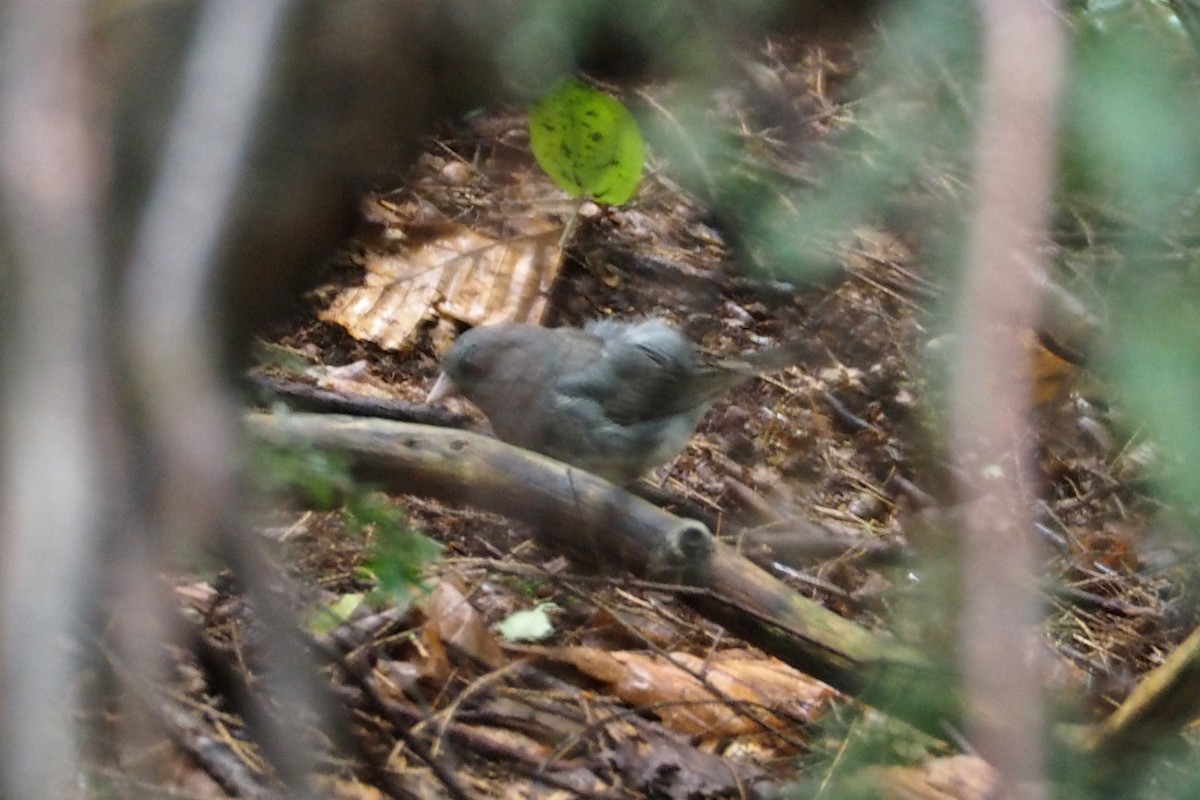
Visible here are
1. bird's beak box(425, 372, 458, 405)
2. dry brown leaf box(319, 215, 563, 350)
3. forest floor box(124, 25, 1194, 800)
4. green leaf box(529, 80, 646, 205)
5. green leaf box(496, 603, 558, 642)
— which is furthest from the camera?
dry brown leaf box(319, 215, 563, 350)

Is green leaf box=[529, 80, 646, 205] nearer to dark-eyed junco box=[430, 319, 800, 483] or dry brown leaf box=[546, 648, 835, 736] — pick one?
dark-eyed junco box=[430, 319, 800, 483]

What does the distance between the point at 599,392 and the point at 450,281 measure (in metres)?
0.98

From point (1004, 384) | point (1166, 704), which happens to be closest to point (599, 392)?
point (1166, 704)

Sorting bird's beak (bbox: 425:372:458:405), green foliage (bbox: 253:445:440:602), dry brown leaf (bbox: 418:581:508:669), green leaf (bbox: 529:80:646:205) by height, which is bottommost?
dry brown leaf (bbox: 418:581:508:669)

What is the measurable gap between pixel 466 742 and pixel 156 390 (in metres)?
1.66

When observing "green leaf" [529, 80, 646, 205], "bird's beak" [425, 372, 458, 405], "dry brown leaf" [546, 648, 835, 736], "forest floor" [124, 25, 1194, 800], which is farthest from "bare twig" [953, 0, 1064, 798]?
"bird's beak" [425, 372, 458, 405]

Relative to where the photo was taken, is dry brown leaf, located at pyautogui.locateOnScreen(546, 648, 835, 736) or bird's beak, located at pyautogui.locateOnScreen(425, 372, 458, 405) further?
bird's beak, located at pyautogui.locateOnScreen(425, 372, 458, 405)

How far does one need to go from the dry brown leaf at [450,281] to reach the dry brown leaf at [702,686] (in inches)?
58.4

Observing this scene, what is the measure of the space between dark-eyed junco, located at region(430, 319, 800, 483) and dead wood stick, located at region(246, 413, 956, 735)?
729 millimetres

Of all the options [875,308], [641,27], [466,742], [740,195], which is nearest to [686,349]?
[875,308]

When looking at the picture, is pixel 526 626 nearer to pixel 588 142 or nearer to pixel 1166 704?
pixel 588 142

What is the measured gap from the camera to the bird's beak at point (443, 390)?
3.12 m

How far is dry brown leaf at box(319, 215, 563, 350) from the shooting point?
3.58m

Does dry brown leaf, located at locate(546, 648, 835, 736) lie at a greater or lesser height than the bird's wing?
lesser
